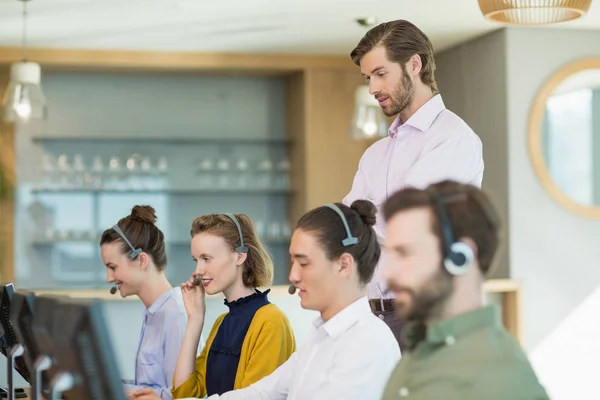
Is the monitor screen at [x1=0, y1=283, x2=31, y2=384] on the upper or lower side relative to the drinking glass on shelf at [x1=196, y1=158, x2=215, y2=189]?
lower

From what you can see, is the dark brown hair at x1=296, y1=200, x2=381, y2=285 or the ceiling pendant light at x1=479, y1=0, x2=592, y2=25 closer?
the dark brown hair at x1=296, y1=200, x2=381, y2=285

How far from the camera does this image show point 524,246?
21.3ft

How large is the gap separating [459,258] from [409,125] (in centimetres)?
127

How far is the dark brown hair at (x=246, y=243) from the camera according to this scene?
289cm

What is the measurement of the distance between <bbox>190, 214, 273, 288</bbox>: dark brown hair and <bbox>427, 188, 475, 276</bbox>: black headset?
1.55m

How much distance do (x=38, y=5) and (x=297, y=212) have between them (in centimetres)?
278

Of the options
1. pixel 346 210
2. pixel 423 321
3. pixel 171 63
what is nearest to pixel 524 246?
pixel 171 63

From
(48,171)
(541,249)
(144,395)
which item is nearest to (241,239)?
(144,395)

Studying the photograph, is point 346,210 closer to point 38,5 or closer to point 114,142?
point 38,5

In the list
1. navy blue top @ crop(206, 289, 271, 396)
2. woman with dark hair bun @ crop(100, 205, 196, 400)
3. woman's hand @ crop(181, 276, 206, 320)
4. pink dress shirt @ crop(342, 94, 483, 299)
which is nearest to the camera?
pink dress shirt @ crop(342, 94, 483, 299)

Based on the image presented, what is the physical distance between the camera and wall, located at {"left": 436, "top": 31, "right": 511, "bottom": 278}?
655 centimetres

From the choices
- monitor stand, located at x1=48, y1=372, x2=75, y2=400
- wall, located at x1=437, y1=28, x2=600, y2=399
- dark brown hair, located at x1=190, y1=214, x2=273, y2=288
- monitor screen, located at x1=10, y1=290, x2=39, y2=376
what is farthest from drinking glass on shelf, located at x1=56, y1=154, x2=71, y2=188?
monitor stand, located at x1=48, y1=372, x2=75, y2=400

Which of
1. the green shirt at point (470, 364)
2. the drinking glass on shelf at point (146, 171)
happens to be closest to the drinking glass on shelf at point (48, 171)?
the drinking glass on shelf at point (146, 171)

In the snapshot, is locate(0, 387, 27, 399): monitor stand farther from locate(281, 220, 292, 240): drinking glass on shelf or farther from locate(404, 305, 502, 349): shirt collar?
locate(281, 220, 292, 240): drinking glass on shelf
